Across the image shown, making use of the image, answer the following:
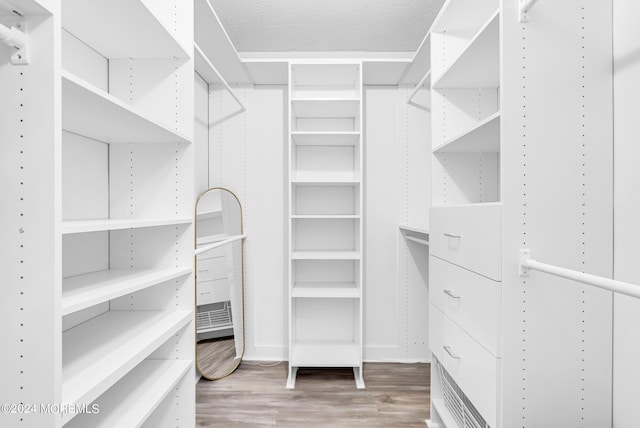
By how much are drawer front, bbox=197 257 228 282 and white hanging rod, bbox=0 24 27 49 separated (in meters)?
1.69

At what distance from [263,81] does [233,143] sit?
1.69 ft

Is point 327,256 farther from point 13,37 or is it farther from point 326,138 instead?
point 13,37

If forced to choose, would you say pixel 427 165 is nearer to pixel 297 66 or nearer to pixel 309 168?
pixel 309 168

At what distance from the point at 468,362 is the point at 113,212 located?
59.8 inches

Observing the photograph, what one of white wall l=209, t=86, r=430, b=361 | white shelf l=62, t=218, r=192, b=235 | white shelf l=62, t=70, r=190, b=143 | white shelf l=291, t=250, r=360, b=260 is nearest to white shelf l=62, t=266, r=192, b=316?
white shelf l=62, t=218, r=192, b=235

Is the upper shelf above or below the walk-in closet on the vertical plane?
above

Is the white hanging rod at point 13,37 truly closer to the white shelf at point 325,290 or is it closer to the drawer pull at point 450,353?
the drawer pull at point 450,353

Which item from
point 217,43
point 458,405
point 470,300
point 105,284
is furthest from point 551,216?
point 217,43

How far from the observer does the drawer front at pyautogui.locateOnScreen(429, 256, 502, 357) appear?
1183mm

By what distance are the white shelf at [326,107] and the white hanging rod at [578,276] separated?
1557 millimetres

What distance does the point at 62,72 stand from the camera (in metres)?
0.75

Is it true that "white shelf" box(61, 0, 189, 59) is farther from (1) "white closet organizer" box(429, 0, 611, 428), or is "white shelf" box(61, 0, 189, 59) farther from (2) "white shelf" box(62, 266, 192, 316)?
(1) "white closet organizer" box(429, 0, 611, 428)

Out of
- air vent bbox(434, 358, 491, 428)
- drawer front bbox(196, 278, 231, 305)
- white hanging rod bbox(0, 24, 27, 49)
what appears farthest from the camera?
drawer front bbox(196, 278, 231, 305)

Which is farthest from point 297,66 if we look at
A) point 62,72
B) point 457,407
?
point 457,407
